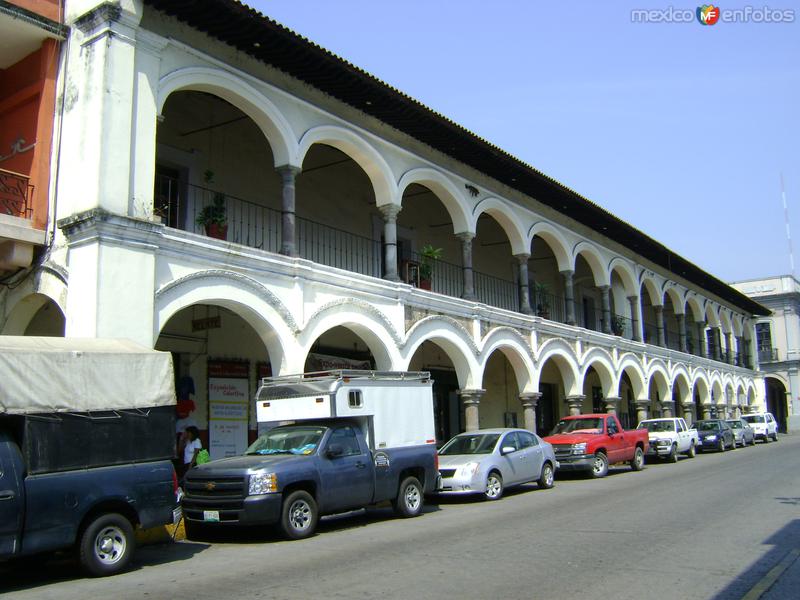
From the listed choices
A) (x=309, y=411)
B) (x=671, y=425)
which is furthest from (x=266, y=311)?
(x=671, y=425)

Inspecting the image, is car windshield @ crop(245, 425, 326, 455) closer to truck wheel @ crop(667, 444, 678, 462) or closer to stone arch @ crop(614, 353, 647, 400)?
truck wheel @ crop(667, 444, 678, 462)

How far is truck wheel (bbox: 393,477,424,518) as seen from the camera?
13219 millimetres

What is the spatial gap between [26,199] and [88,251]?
7.15 ft

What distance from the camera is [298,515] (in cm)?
1105

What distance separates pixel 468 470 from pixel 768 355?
48.2 metres

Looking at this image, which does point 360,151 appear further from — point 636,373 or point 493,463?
point 636,373

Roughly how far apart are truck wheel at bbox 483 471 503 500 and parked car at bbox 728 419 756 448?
2116 cm

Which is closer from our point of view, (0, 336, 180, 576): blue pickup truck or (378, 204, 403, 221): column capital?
(0, 336, 180, 576): blue pickup truck

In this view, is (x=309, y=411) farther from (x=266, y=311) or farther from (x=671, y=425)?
(x=671, y=425)

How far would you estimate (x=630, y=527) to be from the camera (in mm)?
10992

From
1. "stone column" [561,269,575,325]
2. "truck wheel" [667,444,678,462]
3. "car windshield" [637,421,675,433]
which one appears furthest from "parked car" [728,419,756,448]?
"stone column" [561,269,575,325]

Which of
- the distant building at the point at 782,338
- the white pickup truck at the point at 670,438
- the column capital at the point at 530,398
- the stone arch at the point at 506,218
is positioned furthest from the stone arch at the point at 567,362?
the distant building at the point at 782,338

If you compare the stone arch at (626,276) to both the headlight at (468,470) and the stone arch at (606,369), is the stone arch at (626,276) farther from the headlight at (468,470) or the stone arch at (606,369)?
the headlight at (468,470)

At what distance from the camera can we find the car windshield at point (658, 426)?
26719 millimetres
